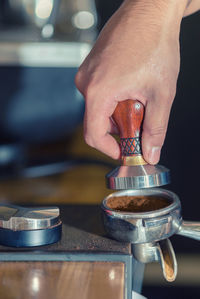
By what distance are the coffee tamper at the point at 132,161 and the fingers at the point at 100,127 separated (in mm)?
14

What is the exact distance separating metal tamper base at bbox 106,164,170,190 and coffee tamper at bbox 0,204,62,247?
0.08 metres

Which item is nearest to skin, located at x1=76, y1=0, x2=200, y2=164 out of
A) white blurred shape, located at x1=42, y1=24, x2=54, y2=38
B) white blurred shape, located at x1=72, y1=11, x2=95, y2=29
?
white blurred shape, located at x1=42, y1=24, x2=54, y2=38

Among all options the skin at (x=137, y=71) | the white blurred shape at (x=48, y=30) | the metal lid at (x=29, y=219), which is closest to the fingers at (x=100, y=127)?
the skin at (x=137, y=71)

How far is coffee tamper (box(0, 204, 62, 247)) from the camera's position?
0.49 m

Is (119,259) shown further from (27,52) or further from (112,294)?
(27,52)

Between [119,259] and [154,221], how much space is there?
0.05 m

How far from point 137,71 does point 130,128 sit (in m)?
0.07

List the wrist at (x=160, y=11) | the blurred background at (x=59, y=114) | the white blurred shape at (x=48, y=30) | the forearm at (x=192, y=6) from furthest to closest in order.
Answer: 1. the white blurred shape at (x=48, y=30)
2. the blurred background at (x=59, y=114)
3. the forearm at (x=192, y=6)
4. the wrist at (x=160, y=11)

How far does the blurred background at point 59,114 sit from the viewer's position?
1.13 m

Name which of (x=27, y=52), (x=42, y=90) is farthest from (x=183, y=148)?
(x=27, y=52)

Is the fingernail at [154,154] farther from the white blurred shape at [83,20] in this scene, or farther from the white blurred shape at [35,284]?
the white blurred shape at [83,20]

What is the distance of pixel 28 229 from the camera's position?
0.49 meters

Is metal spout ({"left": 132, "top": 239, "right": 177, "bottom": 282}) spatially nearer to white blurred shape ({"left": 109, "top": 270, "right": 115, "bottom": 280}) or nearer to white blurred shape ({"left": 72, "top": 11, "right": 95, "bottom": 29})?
white blurred shape ({"left": 109, "top": 270, "right": 115, "bottom": 280})

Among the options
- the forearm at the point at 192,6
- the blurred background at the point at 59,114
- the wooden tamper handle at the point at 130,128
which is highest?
the forearm at the point at 192,6
